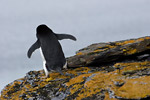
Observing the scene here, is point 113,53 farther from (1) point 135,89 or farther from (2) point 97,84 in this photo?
(1) point 135,89

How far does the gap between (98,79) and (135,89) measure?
4.66 ft

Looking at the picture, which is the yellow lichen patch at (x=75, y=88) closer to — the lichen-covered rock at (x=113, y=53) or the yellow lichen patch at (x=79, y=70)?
the yellow lichen patch at (x=79, y=70)

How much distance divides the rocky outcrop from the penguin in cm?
29

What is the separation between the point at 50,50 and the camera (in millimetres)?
8508

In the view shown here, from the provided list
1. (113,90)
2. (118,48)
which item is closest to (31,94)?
(113,90)

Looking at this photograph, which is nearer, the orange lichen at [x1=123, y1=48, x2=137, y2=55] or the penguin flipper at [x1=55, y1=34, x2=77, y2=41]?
the orange lichen at [x1=123, y1=48, x2=137, y2=55]

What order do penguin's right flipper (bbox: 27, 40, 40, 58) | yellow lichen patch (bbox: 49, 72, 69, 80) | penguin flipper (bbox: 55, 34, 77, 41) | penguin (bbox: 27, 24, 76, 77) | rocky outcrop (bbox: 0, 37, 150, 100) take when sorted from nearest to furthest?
rocky outcrop (bbox: 0, 37, 150, 100) < yellow lichen patch (bbox: 49, 72, 69, 80) < penguin (bbox: 27, 24, 76, 77) < penguin flipper (bbox: 55, 34, 77, 41) < penguin's right flipper (bbox: 27, 40, 40, 58)

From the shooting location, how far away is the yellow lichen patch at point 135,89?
474 cm

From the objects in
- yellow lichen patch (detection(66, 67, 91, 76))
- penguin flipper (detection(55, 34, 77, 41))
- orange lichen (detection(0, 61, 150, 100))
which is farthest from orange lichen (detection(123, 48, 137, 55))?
penguin flipper (detection(55, 34, 77, 41))

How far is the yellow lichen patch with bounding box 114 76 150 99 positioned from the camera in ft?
15.5

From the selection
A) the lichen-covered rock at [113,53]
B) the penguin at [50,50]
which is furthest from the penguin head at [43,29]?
the lichen-covered rock at [113,53]

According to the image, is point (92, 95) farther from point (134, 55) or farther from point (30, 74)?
point (30, 74)

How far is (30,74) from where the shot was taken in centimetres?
873

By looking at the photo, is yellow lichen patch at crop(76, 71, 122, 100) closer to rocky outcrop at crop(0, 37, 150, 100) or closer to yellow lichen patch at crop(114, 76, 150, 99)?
rocky outcrop at crop(0, 37, 150, 100)
